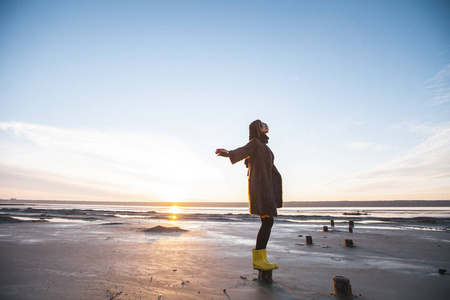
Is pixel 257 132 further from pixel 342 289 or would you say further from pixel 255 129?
pixel 342 289

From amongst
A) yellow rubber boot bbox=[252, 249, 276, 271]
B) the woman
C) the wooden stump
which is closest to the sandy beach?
the wooden stump

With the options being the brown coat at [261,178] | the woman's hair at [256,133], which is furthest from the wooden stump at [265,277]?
the woman's hair at [256,133]

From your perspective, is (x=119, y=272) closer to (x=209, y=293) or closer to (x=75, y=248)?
(x=209, y=293)

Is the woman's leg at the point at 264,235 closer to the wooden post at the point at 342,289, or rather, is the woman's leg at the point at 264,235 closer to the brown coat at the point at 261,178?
the brown coat at the point at 261,178

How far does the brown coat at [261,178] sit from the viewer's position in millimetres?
4043

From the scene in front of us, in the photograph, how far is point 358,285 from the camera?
387 cm

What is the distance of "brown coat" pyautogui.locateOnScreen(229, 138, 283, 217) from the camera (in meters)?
4.04

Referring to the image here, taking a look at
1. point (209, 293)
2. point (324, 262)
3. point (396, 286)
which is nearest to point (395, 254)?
point (324, 262)

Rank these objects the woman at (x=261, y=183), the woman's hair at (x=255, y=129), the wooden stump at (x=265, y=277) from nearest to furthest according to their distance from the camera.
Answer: the wooden stump at (x=265, y=277) < the woman at (x=261, y=183) < the woman's hair at (x=255, y=129)

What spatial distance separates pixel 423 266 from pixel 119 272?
643 centimetres

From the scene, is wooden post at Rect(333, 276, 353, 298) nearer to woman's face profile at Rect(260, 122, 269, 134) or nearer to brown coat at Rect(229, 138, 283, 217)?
brown coat at Rect(229, 138, 283, 217)

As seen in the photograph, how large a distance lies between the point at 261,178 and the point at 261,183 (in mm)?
88

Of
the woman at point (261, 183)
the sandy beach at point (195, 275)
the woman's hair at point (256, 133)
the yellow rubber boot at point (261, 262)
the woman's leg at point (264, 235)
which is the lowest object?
the sandy beach at point (195, 275)

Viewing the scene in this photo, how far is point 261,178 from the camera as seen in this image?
4.19m
